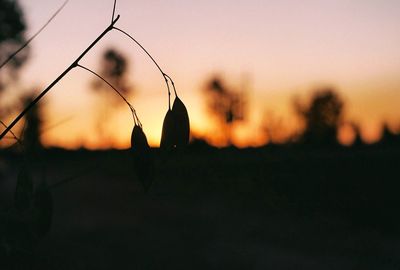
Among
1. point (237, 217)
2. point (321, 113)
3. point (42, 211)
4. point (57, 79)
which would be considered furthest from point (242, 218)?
point (321, 113)

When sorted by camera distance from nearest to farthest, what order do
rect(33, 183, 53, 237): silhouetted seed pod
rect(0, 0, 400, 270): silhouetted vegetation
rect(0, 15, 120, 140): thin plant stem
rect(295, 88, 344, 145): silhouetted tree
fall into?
rect(0, 15, 120, 140): thin plant stem < rect(33, 183, 53, 237): silhouetted seed pod < rect(0, 0, 400, 270): silhouetted vegetation < rect(295, 88, 344, 145): silhouetted tree

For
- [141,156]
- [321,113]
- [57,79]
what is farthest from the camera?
[321,113]

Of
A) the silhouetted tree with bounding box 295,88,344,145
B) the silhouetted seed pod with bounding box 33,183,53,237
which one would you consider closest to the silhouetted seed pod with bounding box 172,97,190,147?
the silhouetted seed pod with bounding box 33,183,53,237

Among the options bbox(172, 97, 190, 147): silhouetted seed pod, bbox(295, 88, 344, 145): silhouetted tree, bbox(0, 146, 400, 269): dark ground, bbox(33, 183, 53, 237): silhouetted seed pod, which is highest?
bbox(295, 88, 344, 145): silhouetted tree

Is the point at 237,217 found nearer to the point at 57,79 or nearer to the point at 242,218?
the point at 242,218

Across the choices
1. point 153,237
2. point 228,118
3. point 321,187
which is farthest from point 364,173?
point 228,118

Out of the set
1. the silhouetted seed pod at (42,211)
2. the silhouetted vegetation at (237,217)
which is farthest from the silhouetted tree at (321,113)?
the silhouetted seed pod at (42,211)

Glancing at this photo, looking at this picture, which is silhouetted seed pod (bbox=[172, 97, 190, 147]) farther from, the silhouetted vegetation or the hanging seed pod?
the silhouetted vegetation

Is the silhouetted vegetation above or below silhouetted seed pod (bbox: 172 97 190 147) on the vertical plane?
below
